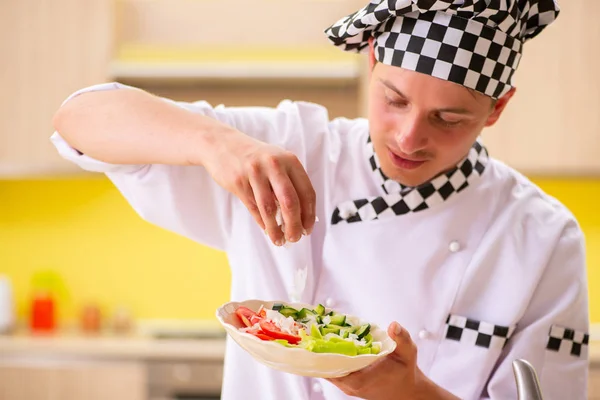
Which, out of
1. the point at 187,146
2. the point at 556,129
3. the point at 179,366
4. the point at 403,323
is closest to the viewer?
the point at 187,146

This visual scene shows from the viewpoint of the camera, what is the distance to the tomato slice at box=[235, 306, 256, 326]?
101cm

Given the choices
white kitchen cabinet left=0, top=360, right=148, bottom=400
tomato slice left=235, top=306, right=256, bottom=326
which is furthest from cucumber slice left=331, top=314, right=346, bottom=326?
white kitchen cabinet left=0, top=360, right=148, bottom=400

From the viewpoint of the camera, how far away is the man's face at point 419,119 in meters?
1.19

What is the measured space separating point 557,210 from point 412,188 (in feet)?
0.88

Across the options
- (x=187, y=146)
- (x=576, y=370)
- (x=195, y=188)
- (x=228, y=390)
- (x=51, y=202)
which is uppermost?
(x=187, y=146)

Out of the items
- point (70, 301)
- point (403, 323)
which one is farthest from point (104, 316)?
point (403, 323)

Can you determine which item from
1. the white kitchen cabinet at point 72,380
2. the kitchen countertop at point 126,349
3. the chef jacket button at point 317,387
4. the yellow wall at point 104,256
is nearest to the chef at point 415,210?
the chef jacket button at point 317,387

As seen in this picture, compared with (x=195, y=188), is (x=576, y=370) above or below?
below

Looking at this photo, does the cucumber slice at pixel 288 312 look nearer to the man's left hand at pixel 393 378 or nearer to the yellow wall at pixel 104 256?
the man's left hand at pixel 393 378

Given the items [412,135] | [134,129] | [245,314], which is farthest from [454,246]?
[134,129]

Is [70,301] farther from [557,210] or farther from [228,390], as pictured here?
[557,210]

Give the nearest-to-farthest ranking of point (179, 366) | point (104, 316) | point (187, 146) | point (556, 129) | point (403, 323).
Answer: point (187, 146)
point (403, 323)
point (179, 366)
point (556, 129)
point (104, 316)

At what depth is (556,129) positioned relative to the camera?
3.14 meters

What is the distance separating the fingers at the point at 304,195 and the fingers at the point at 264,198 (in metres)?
0.03
